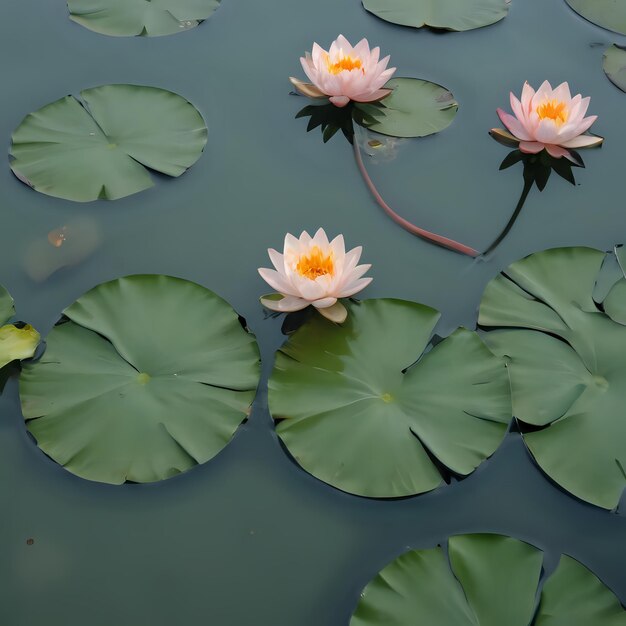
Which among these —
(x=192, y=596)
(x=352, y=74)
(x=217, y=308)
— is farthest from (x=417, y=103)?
(x=192, y=596)

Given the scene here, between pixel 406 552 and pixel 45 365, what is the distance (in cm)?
102

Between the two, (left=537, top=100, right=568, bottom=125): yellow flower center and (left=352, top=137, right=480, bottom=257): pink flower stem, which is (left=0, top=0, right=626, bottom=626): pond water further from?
(left=537, top=100, right=568, bottom=125): yellow flower center

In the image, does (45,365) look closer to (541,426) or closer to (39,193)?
(39,193)

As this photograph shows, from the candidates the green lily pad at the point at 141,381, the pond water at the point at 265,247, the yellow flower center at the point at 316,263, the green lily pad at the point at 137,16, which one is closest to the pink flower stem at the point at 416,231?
the pond water at the point at 265,247

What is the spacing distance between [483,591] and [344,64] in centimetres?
179

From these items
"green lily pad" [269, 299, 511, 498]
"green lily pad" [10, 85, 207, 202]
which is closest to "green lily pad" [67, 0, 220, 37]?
"green lily pad" [10, 85, 207, 202]

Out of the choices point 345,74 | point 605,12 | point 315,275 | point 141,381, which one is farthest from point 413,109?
point 141,381

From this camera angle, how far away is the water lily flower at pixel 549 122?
92.4 inches

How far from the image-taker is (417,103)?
2.54 m

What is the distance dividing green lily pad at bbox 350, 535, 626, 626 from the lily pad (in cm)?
104

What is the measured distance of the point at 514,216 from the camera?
2287 millimetres

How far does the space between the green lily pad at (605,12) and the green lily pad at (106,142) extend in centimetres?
171

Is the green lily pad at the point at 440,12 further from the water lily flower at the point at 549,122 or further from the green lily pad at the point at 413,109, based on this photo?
the water lily flower at the point at 549,122

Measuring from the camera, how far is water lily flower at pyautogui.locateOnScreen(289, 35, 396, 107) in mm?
2428
